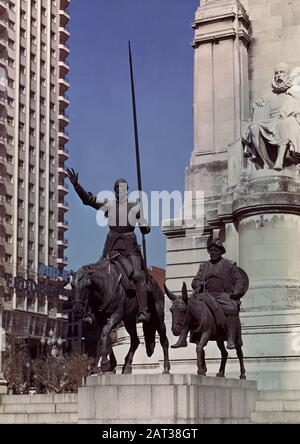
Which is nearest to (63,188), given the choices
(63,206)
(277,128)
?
(63,206)

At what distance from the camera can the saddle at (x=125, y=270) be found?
18.7m

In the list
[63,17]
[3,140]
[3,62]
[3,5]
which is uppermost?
[63,17]

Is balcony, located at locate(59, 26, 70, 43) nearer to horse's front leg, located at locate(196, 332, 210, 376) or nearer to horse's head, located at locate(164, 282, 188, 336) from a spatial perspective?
horse's front leg, located at locate(196, 332, 210, 376)

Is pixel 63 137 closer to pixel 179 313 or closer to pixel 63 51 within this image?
pixel 63 51

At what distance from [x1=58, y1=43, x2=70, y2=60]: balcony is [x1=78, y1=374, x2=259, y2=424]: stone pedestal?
96.5 m

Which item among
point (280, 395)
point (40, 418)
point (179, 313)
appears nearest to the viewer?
point (179, 313)

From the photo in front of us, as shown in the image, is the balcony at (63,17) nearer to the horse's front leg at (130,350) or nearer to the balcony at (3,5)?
the balcony at (3,5)

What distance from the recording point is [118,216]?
19.7 meters

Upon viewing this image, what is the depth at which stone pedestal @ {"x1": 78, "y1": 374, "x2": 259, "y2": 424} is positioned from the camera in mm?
17000

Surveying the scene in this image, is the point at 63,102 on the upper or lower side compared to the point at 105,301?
upper

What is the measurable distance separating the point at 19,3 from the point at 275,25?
73.8 m

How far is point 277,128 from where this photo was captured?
28.9m

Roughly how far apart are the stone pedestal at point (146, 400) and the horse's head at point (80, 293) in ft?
4.60

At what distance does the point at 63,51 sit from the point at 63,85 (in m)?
4.59
